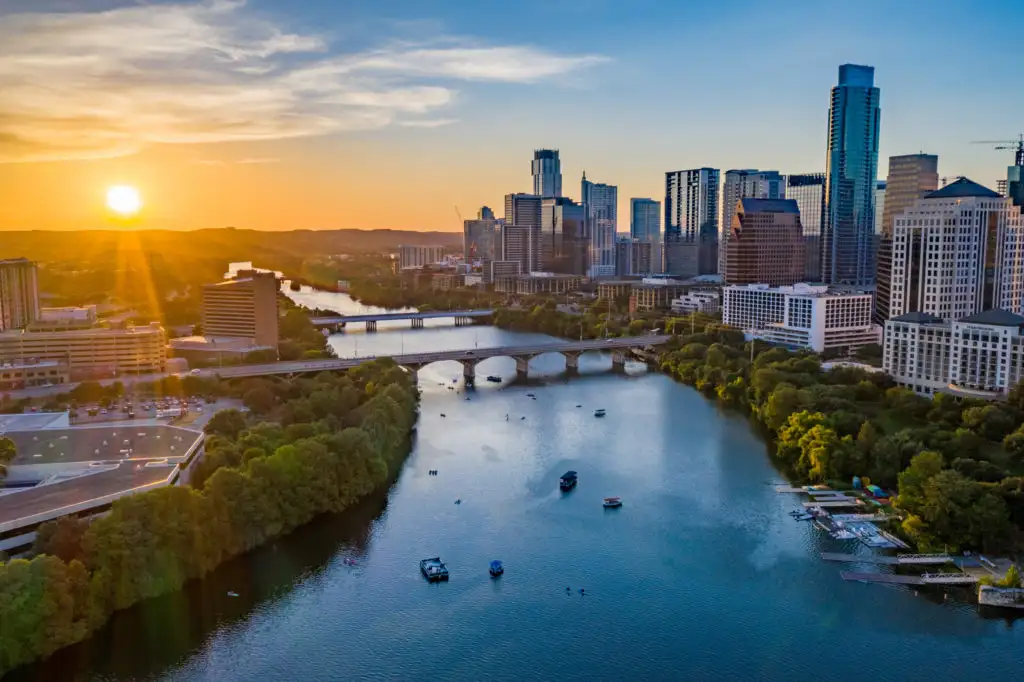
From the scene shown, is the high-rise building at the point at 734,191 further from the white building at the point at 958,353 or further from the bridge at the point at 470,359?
the white building at the point at 958,353

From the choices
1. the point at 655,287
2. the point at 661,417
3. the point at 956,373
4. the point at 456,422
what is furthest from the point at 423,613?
the point at 655,287

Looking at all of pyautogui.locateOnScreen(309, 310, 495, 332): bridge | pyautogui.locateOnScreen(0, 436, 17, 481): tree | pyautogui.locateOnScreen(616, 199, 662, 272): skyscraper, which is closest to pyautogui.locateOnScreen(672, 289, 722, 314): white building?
pyautogui.locateOnScreen(309, 310, 495, 332): bridge

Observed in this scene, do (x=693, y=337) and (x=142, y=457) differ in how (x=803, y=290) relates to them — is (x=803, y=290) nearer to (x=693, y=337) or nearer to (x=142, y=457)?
(x=693, y=337)

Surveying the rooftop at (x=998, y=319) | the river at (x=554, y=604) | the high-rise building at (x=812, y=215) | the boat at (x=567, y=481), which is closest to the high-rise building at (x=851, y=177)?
the high-rise building at (x=812, y=215)

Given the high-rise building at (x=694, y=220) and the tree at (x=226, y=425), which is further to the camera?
the high-rise building at (x=694, y=220)

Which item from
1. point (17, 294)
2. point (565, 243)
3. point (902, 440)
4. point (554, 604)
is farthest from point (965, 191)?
point (565, 243)

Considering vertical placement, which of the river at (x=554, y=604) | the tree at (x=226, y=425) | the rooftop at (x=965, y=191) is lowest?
the river at (x=554, y=604)
